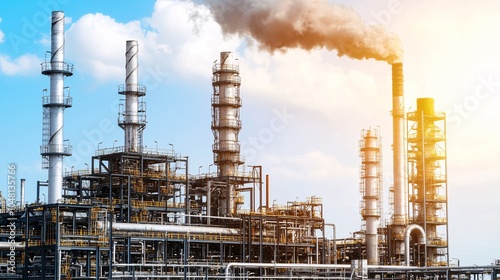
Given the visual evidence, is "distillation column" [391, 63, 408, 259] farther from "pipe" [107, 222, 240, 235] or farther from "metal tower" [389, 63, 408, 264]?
"pipe" [107, 222, 240, 235]

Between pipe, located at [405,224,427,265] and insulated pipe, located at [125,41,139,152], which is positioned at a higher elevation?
insulated pipe, located at [125,41,139,152]

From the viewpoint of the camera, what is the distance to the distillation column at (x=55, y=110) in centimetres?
5441

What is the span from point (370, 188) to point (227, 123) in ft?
36.1

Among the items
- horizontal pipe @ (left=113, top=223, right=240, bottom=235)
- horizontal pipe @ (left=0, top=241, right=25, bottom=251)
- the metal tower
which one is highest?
the metal tower

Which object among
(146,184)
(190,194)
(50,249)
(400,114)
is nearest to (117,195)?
(146,184)

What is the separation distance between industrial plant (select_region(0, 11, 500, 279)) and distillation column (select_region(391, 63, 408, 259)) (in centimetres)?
7

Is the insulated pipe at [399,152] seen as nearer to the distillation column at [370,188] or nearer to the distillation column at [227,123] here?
the distillation column at [370,188]

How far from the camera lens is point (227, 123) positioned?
2456 inches

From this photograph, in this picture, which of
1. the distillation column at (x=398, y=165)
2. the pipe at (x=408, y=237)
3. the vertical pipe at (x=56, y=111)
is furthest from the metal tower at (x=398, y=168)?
the vertical pipe at (x=56, y=111)

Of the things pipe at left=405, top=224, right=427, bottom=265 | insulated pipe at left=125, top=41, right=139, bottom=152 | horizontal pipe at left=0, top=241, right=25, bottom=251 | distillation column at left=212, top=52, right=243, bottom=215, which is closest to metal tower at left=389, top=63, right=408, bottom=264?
pipe at left=405, top=224, right=427, bottom=265

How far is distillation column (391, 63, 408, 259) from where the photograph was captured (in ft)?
208

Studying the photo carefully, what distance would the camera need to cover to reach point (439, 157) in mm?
63312

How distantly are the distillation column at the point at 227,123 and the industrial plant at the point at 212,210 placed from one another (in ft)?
Answer: 0.25

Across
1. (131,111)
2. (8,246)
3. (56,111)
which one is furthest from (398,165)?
(8,246)
